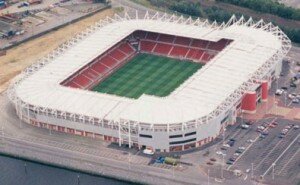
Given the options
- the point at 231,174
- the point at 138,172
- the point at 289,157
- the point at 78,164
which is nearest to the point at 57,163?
the point at 78,164

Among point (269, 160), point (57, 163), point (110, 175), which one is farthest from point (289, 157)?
point (57, 163)

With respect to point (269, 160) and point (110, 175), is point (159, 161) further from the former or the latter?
point (269, 160)

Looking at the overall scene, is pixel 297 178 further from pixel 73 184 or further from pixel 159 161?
pixel 73 184

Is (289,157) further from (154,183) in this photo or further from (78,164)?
(78,164)

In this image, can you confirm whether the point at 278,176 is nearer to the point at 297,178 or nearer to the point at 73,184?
the point at 297,178

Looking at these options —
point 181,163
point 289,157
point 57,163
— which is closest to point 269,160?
point 289,157

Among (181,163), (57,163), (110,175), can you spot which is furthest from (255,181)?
Answer: (57,163)
